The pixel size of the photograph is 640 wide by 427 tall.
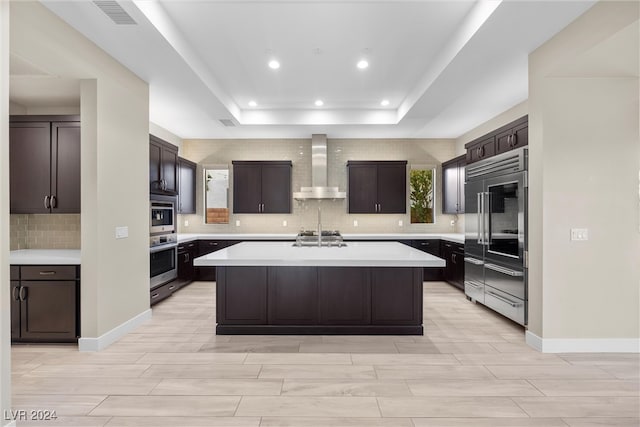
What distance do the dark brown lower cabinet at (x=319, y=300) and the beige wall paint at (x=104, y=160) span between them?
105 centimetres

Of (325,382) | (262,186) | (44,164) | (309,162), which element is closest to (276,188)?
(262,186)

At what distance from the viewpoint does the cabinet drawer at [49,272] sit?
134 inches

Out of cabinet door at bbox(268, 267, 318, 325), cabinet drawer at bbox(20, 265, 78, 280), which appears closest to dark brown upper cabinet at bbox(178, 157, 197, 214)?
cabinet drawer at bbox(20, 265, 78, 280)

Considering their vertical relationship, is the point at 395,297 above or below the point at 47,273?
below

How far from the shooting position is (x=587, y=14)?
269cm

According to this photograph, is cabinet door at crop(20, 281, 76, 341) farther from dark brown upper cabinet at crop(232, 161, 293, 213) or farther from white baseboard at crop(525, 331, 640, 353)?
white baseboard at crop(525, 331, 640, 353)

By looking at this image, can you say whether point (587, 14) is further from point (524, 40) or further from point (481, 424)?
point (481, 424)

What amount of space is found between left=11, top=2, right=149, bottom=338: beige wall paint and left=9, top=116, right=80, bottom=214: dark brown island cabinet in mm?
401

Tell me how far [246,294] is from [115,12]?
8.97 ft

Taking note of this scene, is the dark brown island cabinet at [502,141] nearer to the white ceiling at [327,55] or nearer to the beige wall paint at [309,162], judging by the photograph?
the white ceiling at [327,55]

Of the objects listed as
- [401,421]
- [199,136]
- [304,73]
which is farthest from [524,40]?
[199,136]

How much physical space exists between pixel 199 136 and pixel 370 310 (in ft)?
17.1

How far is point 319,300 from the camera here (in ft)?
12.4

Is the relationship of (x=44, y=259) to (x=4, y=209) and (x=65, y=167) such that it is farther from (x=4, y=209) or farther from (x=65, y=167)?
(x=4, y=209)
